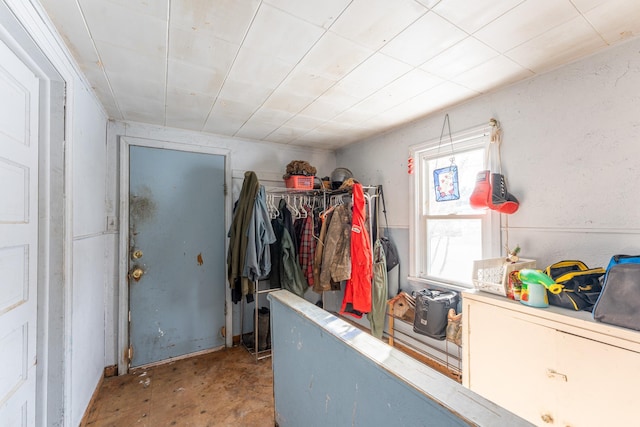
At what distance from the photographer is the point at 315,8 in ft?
3.72

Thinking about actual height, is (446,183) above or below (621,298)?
above

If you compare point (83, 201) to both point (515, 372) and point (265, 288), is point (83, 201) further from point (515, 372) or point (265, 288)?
point (515, 372)

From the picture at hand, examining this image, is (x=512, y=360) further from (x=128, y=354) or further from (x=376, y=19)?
(x=128, y=354)

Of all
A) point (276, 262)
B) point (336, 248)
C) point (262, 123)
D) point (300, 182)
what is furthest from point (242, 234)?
point (262, 123)

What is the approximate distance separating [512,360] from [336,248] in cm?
148

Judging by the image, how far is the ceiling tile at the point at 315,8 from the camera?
1.10 metres

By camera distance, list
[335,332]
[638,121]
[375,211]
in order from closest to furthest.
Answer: [335,332], [638,121], [375,211]

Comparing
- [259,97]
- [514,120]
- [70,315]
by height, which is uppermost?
[259,97]

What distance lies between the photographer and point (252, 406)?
1.91 meters

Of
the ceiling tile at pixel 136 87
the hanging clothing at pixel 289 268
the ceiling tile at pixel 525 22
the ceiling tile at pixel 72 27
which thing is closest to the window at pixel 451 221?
the ceiling tile at pixel 525 22

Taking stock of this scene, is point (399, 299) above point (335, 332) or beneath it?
beneath

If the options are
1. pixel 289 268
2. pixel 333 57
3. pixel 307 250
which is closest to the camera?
pixel 333 57

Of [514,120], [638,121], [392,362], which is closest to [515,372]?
[392,362]

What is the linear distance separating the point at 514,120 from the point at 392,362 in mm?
1846
